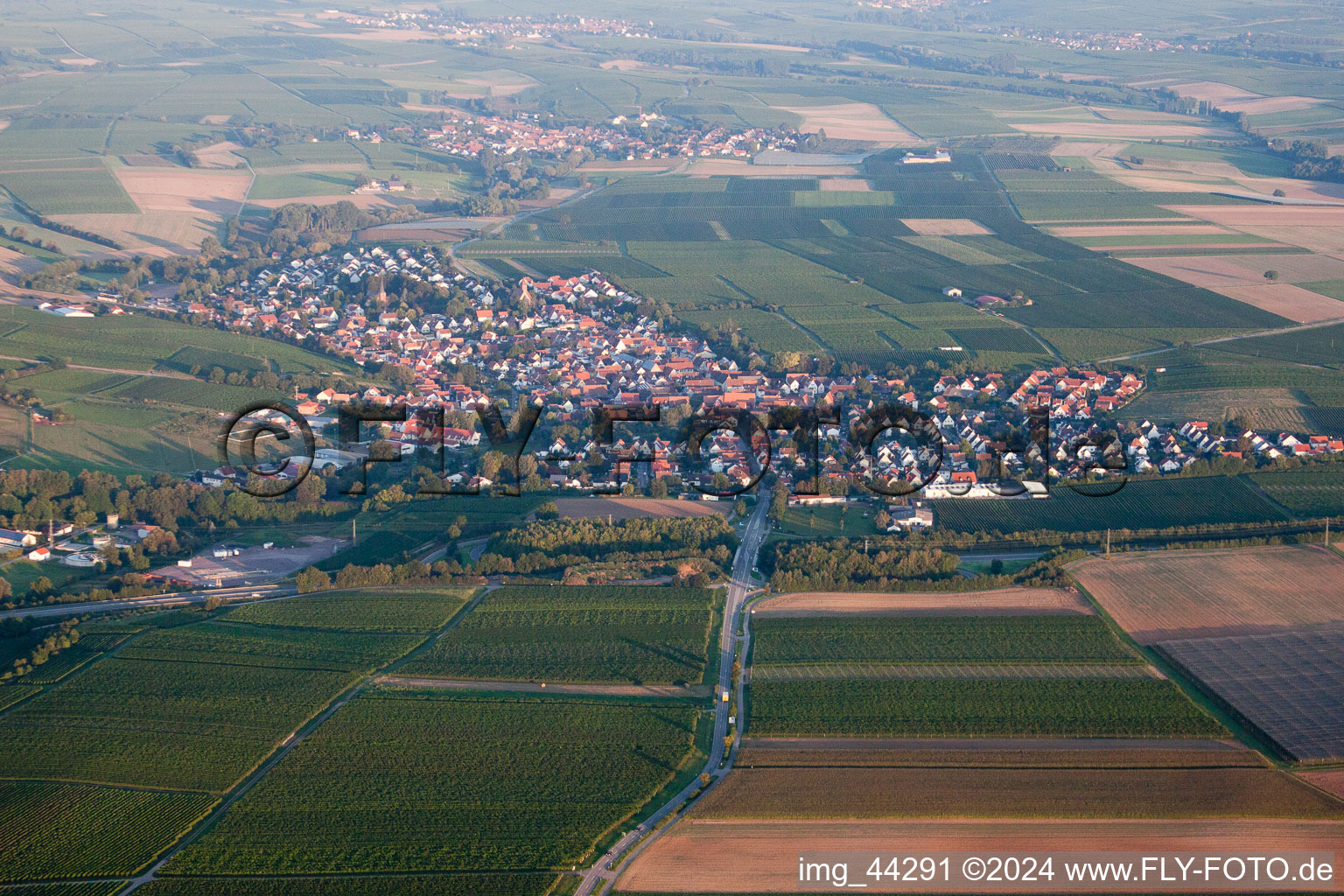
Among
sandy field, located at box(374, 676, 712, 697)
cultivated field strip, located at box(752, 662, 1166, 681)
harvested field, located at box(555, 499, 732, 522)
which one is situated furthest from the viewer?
harvested field, located at box(555, 499, 732, 522)

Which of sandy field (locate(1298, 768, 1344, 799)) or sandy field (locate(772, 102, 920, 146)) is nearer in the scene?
sandy field (locate(1298, 768, 1344, 799))

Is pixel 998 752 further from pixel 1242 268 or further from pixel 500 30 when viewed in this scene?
pixel 500 30

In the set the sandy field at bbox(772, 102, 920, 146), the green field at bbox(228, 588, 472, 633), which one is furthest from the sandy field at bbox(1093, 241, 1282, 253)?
the green field at bbox(228, 588, 472, 633)

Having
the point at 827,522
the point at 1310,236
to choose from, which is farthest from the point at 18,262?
the point at 1310,236

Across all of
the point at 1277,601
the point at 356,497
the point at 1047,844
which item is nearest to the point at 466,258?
the point at 356,497

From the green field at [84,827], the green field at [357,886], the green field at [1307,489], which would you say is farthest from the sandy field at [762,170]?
the green field at [357,886]

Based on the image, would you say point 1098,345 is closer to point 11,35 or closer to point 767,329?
point 767,329

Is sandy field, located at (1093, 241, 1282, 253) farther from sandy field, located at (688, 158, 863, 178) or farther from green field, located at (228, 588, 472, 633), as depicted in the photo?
green field, located at (228, 588, 472, 633)
